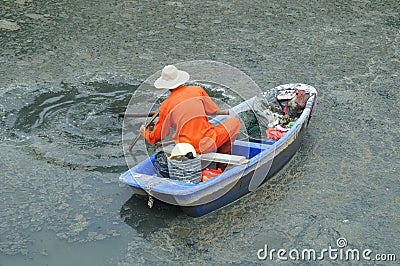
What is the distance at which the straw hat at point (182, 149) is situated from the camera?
15.5 ft

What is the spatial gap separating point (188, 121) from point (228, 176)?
1.72ft

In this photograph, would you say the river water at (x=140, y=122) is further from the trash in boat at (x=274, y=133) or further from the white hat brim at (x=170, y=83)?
the white hat brim at (x=170, y=83)

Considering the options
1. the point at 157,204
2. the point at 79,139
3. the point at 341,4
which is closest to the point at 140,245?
the point at 157,204

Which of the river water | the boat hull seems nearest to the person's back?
the boat hull

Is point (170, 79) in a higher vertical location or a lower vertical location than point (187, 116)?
higher

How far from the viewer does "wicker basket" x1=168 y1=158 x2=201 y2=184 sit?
4.72m

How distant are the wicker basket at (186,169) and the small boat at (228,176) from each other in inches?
3.0

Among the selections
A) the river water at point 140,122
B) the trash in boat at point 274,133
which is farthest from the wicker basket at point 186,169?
the trash in boat at point 274,133

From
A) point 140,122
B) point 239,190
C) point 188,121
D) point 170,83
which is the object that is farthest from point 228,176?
point 140,122

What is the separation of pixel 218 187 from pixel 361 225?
1.14 metres

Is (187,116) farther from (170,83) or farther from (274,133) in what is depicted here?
(274,133)

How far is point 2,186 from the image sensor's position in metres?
5.17

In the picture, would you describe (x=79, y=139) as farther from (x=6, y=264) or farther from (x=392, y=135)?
(x=392, y=135)

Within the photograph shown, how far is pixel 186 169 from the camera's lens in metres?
4.74
